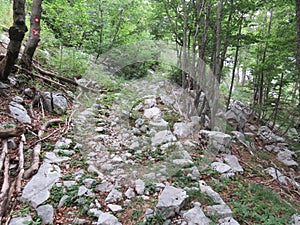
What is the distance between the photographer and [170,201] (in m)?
2.61

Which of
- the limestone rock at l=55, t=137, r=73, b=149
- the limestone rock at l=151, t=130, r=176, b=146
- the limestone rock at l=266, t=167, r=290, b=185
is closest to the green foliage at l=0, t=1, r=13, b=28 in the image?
the limestone rock at l=55, t=137, r=73, b=149

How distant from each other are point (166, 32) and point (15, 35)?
4.62 metres

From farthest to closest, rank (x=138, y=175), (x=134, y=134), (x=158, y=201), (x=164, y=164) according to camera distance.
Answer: (x=134, y=134) < (x=164, y=164) < (x=138, y=175) < (x=158, y=201)

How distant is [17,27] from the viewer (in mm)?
3789

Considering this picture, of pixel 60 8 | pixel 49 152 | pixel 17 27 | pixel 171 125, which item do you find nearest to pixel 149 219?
pixel 49 152

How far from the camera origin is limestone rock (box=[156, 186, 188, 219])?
2.51 metres

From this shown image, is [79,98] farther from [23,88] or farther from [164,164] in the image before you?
[164,164]

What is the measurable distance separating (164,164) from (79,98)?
10.7 ft

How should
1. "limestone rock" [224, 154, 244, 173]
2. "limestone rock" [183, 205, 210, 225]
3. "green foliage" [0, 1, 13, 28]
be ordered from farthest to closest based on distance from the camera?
1. "green foliage" [0, 1, 13, 28]
2. "limestone rock" [224, 154, 244, 173]
3. "limestone rock" [183, 205, 210, 225]

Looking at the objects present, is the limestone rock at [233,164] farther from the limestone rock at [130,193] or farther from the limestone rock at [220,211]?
the limestone rock at [130,193]

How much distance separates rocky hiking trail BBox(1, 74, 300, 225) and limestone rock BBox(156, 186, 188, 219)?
0.01m

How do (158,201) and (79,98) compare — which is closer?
(158,201)

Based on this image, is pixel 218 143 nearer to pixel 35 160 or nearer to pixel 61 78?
pixel 35 160

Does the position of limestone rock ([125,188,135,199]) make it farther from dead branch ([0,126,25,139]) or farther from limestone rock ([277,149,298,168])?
limestone rock ([277,149,298,168])
